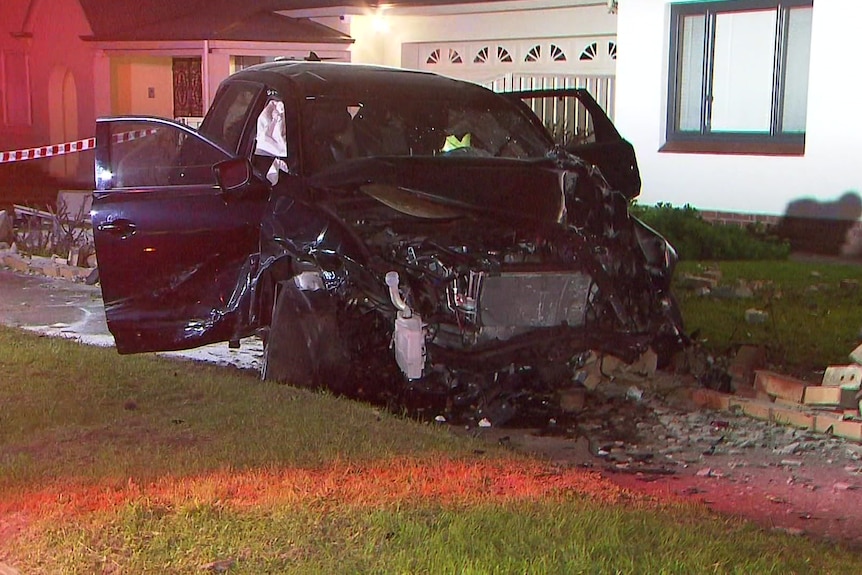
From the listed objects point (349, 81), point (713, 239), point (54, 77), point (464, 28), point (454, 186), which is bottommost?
point (713, 239)

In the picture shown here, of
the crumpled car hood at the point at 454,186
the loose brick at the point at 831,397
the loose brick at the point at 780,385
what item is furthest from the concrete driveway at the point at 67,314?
the loose brick at the point at 831,397

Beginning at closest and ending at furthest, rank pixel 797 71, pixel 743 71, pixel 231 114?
1. pixel 231 114
2. pixel 797 71
3. pixel 743 71

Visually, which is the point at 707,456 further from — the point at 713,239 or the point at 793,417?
the point at 713,239

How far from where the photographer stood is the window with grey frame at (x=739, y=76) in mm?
14086

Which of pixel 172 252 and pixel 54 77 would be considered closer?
pixel 172 252

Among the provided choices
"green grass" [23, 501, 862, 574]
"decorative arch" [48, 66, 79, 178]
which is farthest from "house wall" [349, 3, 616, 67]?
"green grass" [23, 501, 862, 574]

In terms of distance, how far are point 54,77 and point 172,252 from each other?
1960 centimetres

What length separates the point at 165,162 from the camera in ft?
29.5

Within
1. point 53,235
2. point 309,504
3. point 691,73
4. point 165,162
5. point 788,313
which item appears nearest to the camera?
point 309,504

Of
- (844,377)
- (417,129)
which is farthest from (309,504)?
(417,129)

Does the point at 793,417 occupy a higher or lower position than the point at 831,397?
lower

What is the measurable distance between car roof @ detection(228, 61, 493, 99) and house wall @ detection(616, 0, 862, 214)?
631cm

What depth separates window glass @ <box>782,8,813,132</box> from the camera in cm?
1398

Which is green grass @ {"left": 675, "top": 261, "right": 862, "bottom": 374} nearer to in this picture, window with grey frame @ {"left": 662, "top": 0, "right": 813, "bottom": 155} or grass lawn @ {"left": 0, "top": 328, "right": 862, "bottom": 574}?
window with grey frame @ {"left": 662, "top": 0, "right": 813, "bottom": 155}
